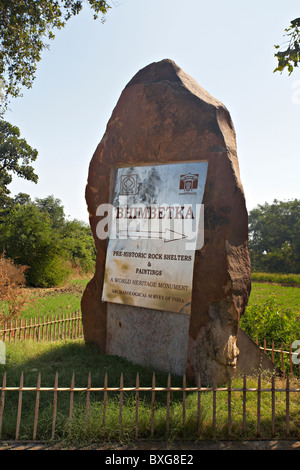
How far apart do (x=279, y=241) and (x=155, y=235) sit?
37863 mm

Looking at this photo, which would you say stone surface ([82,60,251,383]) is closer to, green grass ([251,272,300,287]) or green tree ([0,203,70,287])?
green tree ([0,203,70,287])

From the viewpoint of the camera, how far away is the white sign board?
5.16 metres

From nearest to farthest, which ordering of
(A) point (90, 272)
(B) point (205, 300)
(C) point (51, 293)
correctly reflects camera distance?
1. (B) point (205, 300)
2. (C) point (51, 293)
3. (A) point (90, 272)

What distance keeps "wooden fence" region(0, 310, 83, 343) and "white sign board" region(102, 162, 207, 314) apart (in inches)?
104

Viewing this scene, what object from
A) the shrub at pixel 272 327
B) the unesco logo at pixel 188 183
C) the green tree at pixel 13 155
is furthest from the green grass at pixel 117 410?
the green tree at pixel 13 155

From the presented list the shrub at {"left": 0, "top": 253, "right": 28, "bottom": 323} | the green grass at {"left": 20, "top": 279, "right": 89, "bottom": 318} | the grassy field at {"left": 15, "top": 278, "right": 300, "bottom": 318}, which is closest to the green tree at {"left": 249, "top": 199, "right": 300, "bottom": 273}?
the grassy field at {"left": 15, "top": 278, "right": 300, "bottom": 318}

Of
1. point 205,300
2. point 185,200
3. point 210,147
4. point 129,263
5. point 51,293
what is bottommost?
point 51,293

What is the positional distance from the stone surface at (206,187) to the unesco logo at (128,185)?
232mm

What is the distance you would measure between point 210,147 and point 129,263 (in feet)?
6.98

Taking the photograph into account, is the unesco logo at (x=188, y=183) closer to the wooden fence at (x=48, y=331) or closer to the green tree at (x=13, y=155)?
the wooden fence at (x=48, y=331)

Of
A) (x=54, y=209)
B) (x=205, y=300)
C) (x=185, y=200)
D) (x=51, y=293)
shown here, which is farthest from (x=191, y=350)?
(x=54, y=209)

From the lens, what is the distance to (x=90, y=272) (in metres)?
26.2

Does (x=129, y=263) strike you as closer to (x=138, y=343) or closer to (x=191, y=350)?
(x=138, y=343)
